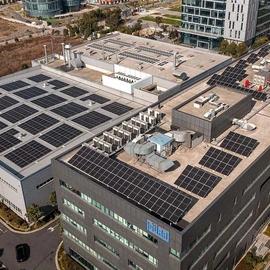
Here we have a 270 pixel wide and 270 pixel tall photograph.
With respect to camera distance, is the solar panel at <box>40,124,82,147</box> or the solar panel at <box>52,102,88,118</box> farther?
the solar panel at <box>52,102,88,118</box>

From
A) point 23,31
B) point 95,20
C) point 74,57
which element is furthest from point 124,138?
point 23,31

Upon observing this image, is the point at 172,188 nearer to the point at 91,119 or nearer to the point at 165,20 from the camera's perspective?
the point at 91,119

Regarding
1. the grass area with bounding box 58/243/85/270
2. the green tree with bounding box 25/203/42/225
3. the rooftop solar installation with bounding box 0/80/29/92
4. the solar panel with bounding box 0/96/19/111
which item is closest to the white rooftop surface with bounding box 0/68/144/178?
the solar panel with bounding box 0/96/19/111

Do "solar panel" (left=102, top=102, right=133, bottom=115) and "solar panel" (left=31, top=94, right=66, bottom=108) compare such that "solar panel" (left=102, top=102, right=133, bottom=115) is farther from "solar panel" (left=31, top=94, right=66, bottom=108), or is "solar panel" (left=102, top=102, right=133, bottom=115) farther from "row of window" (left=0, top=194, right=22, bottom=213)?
"row of window" (left=0, top=194, right=22, bottom=213)

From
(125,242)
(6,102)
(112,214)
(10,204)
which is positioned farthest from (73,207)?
(6,102)

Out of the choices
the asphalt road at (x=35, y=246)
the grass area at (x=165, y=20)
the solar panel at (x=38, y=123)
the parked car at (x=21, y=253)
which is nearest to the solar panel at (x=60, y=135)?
the solar panel at (x=38, y=123)

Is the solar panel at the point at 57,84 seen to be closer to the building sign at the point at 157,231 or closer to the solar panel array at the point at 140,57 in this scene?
the solar panel array at the point at 140,57

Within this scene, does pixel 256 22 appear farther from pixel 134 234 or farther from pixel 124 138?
pixel 134 234
